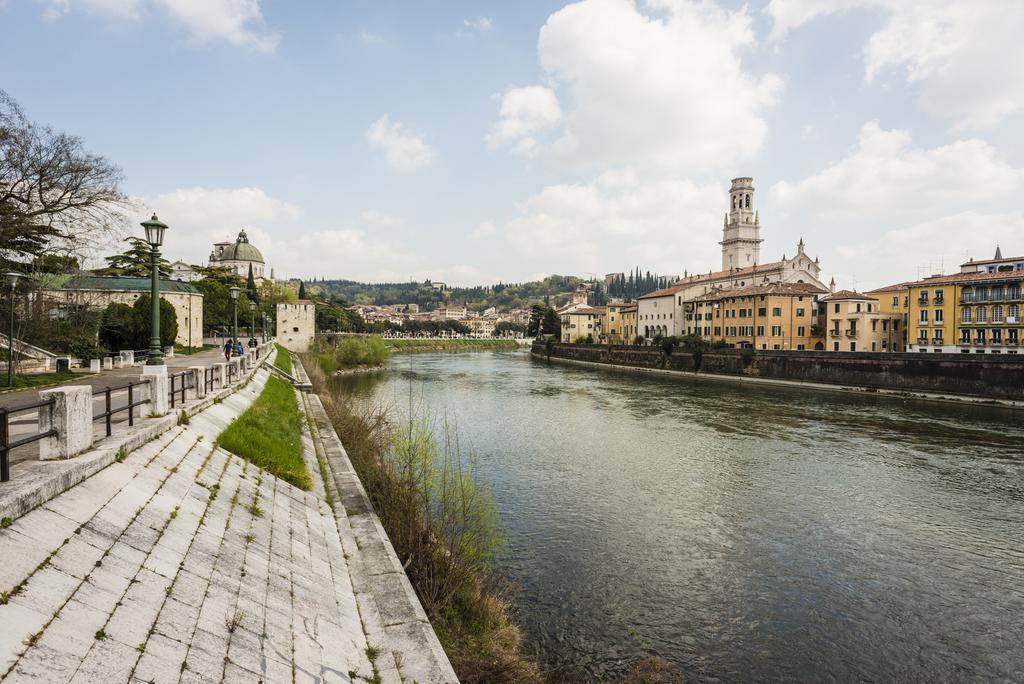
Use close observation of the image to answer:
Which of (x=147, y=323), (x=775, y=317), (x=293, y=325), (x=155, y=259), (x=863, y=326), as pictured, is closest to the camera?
(x=155, y=259)

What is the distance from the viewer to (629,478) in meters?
19.2

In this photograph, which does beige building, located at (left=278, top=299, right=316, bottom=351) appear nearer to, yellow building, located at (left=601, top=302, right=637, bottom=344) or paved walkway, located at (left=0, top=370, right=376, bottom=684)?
yellow building, located at (left=601, top=302, right=637, bottom=344)

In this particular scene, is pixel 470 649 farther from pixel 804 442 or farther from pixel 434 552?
pixel 804 442

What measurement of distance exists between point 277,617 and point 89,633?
221 centimetres

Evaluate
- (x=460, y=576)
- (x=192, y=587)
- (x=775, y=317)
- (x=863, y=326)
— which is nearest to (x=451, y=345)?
(x=775, y=317)

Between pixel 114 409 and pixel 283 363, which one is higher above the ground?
pixel 114 409

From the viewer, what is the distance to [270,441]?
1345 cm

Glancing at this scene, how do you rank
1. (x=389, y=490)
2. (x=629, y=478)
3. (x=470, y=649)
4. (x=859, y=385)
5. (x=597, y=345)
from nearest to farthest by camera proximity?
1. (x=470, y=649)
2. (x=389, y=490)
3. (x=629, y=478)
4. (x=859, y=385)
5. (x=597, y=345)

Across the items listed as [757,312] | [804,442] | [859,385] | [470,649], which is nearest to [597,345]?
[757,312]

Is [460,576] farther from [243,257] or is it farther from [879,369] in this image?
[243,257]

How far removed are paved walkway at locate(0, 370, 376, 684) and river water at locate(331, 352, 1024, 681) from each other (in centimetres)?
437

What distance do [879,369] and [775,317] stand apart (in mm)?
17945

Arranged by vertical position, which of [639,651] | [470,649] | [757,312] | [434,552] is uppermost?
[757,312]

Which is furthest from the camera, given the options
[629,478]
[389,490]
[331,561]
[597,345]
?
[597,345]
